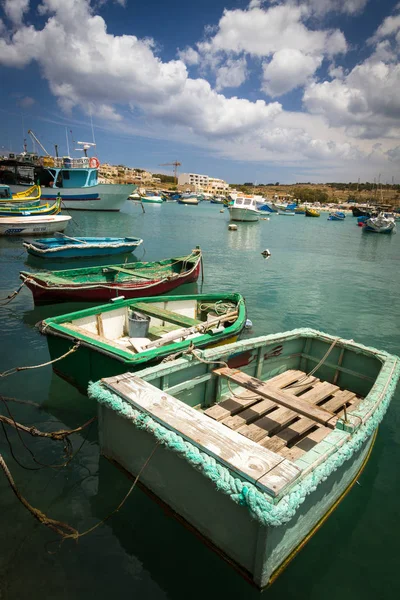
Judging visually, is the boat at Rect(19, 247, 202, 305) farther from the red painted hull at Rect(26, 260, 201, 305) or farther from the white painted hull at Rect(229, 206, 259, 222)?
the white painted hull at Rect(229, 206, 259, 222)

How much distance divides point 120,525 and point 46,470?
166cm

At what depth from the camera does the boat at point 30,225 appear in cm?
2680

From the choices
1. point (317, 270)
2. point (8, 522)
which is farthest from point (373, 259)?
point (8, 522)

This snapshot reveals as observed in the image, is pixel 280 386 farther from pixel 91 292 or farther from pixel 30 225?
pixel 30 225

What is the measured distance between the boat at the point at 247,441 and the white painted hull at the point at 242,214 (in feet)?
177

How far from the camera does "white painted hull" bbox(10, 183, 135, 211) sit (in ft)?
160

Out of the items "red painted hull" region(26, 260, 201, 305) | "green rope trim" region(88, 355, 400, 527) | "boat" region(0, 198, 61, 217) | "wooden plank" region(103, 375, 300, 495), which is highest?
"boat" region(0, 198, 61, 217)

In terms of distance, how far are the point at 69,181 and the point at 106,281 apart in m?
40.5

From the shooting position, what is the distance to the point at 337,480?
4.32 m

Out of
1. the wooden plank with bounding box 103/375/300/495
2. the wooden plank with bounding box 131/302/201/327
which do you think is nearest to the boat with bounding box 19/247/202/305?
the wooden plank with bounding box 131/302/201/327

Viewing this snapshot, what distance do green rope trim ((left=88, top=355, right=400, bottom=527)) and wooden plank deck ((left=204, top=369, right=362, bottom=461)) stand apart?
94 cm

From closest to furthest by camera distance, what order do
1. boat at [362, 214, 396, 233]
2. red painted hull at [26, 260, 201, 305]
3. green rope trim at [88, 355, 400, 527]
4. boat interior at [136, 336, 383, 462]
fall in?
green rope trim at [88, 355, 400, 527] → boat interior at [136, 336, 383, 462] → red painted hull at [26, 260, 201, 305] → boat at [362, 214, 396, 233]

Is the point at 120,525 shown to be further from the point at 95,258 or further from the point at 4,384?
the point at 95,258

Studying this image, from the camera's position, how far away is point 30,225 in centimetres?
2723
